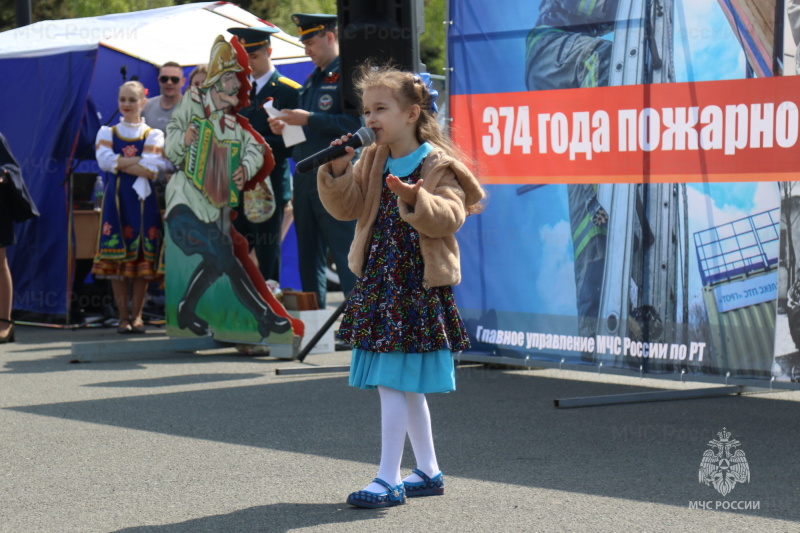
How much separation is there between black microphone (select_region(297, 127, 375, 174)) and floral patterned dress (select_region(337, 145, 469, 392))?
0.28 m

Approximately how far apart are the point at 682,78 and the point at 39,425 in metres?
3.85

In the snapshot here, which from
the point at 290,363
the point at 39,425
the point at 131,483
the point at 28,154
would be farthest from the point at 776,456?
the point at 28,154

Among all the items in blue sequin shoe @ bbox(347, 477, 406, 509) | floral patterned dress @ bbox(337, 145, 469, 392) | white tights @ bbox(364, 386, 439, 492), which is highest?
floral patterned dress @ bbox(337, 145, 469, 392)

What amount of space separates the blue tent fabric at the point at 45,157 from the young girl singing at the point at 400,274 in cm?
765

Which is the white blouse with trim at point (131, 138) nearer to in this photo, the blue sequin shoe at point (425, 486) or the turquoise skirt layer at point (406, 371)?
the turquoise skirt layer at point (406, 371)

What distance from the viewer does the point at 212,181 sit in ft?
31.9

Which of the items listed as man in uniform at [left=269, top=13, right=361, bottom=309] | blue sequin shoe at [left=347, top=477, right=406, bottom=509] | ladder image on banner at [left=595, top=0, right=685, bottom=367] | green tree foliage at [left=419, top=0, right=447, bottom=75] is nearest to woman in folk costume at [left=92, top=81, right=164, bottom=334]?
man in uniform at [left=269, top=13, right=361, bottom=309]

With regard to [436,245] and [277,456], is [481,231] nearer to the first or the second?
[277,456]

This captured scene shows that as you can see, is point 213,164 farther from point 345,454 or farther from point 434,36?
point 434,36

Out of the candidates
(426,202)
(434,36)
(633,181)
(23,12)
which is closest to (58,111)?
(23,12)

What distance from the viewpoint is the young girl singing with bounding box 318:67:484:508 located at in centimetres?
482

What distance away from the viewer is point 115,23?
13.3 m

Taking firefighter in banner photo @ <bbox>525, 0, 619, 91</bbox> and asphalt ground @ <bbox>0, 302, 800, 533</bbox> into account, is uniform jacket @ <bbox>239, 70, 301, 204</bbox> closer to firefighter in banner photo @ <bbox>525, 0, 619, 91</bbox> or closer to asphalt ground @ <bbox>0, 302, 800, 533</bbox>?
asphalt ground @ <bbox>0, 302, 800, 533</bbox>

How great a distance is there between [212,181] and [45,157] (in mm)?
3157
